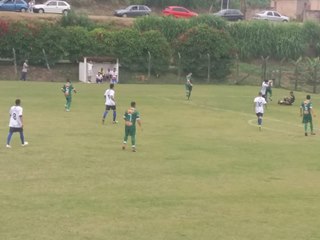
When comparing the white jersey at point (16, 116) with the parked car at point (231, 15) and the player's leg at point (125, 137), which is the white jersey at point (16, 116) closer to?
the player's leg at point (125, 137)

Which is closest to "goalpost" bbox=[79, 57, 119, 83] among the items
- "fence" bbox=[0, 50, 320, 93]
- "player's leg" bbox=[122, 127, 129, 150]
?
"fence" bbox=[0, 50, 320, 93]

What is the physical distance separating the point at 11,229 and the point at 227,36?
187ft

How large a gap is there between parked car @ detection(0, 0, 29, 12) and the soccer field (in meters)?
40.0

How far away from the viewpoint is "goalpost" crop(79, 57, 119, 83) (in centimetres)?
6119

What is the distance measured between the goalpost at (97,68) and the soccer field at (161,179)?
75.3ft

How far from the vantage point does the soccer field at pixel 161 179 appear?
15.0 metres

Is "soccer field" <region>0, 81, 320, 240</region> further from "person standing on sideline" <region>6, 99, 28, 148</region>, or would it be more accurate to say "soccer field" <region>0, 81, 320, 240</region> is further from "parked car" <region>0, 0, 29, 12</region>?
"parked car" <region>0, 0, 29, 12</region>

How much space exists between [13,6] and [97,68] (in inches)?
750

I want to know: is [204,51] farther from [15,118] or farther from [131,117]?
[15,118]

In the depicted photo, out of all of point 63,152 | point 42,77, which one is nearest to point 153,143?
point 63,152

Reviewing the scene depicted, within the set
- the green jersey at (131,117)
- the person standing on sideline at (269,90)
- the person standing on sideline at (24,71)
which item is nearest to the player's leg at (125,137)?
the green jersey at (131,117)

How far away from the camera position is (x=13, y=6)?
75875mm

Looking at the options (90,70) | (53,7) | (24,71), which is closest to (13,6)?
(53,7)

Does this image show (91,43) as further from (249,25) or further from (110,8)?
(110,8)
